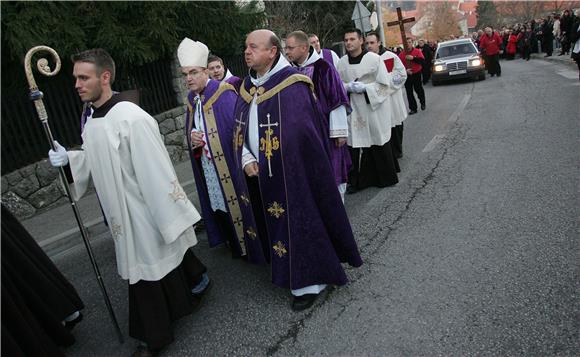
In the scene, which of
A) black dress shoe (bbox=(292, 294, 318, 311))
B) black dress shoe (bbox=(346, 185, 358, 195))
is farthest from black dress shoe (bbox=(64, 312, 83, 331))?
black dress shoe (bbox=(346, 185, 358, 195))

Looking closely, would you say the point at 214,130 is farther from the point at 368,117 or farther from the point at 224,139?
the point at 368,117

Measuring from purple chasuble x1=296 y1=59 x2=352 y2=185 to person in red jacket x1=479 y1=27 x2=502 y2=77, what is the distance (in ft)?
48.8

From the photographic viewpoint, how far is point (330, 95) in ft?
14.1

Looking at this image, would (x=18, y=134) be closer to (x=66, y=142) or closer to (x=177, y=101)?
(x=66, y=142)

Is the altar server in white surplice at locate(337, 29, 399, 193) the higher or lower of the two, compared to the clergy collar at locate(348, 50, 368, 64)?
lower

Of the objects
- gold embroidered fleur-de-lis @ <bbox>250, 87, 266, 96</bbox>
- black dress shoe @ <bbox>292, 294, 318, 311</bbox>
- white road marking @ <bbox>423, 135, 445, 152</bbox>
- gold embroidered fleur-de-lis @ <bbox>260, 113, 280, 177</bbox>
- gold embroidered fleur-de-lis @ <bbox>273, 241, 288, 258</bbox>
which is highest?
gold embroidered fleur-de-lis @ <bbox>250, 87, 266, 96</bbox>

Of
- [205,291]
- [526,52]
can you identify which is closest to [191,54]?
[205,291]

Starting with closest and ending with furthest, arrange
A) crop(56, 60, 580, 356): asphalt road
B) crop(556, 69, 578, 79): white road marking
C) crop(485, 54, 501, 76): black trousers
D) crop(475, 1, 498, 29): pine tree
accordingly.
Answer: crop(56, 60, 580, 356): asphalt road → crop(556, 69, 578, 79): white road marking → crop(485, 54, 501, 76): black trousers → crop(475, 1, 498, 29): pine tree

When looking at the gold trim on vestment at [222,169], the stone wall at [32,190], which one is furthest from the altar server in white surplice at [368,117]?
the stone wall at [32,190]

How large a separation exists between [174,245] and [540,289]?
253cm

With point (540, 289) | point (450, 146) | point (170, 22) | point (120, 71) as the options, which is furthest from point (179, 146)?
point (540, 289)

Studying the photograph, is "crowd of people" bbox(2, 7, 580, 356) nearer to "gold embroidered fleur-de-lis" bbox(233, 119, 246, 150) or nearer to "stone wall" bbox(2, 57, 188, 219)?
"gold embroidered fleur-de-lis" bbox(233, 119, 246, 150)

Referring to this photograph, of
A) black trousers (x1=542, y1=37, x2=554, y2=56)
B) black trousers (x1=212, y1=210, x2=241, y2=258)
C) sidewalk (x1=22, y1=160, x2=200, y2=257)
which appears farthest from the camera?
black trousers (x1=542, y1=37, x2=554, y2=56)

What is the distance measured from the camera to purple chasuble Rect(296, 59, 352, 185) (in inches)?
167
